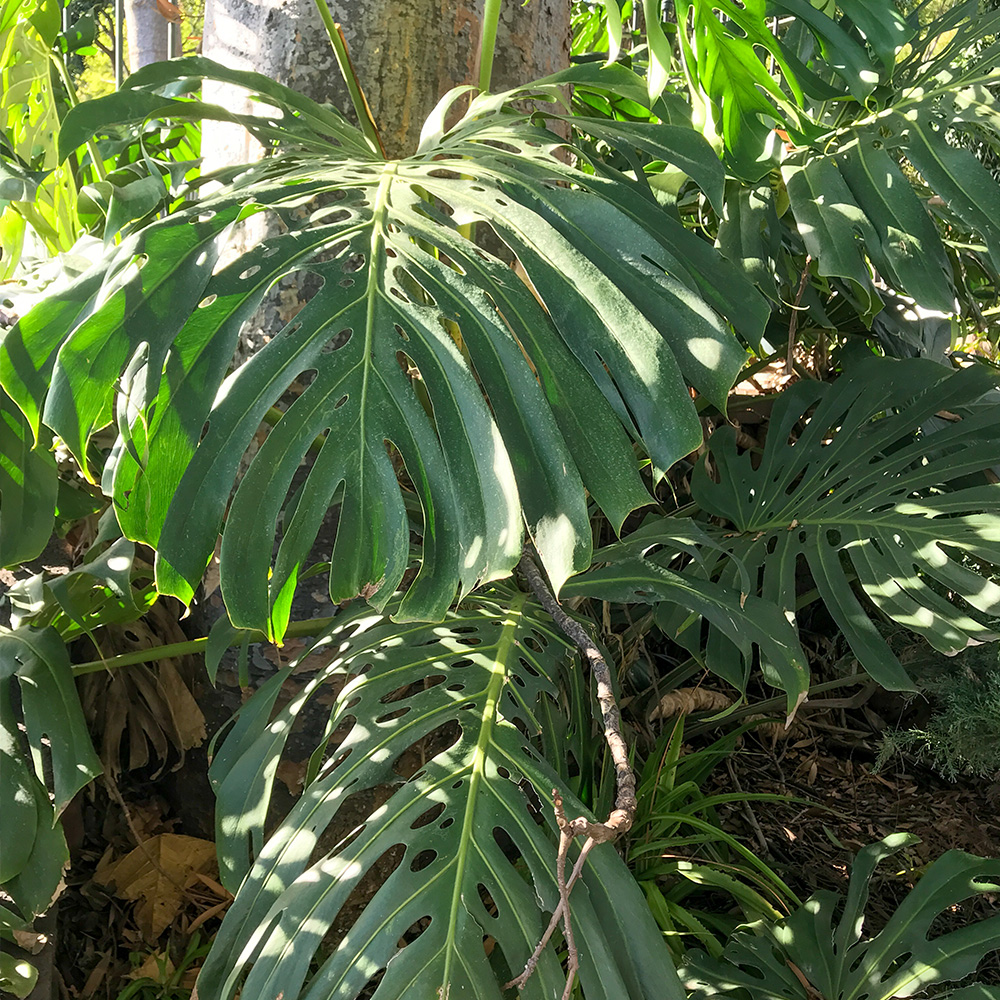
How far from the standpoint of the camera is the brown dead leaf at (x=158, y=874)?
4.24 feet

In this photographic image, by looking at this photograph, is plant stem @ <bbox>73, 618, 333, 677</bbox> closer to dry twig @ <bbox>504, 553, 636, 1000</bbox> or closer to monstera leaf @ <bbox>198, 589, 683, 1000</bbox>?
monstera leaf @ <bbox>198, 589, 683, 1000</bbox>

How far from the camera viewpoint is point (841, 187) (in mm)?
969

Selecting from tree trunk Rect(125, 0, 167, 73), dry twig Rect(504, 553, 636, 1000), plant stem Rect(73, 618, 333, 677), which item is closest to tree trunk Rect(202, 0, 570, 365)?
plant stem Rect(73, 618, 333, 677)

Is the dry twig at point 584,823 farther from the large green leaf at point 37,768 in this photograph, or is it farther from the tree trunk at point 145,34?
the tree trunk at point 145,34

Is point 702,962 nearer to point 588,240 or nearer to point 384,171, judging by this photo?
point 588,240

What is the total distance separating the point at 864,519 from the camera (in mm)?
1048

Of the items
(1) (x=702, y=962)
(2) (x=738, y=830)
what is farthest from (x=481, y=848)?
(2) (x=738, y=830)

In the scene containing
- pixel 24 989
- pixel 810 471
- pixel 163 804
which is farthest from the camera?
pixel 163 804

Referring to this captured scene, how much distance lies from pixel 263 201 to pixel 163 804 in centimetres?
111

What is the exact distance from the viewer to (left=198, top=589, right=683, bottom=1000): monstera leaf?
2.09ft

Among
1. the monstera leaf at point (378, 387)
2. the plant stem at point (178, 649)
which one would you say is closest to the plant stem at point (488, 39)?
the monstera leaf at point (378, 387)

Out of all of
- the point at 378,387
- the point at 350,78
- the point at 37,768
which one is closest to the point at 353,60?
the point at 350,78

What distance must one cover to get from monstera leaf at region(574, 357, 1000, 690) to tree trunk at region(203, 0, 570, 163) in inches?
23.5

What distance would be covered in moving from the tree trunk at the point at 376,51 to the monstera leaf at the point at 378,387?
0.44 meters
